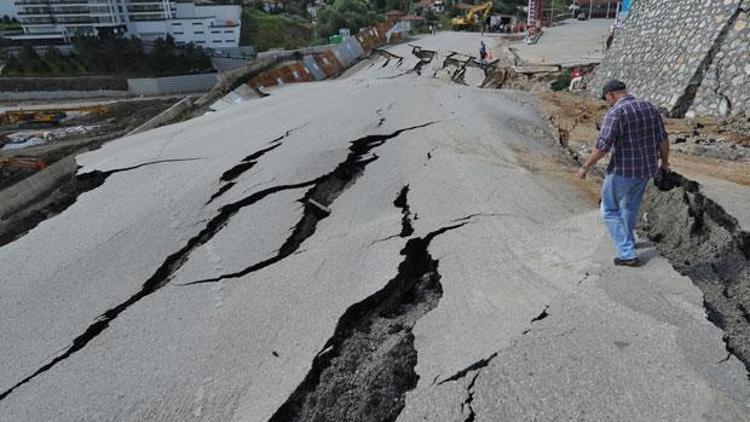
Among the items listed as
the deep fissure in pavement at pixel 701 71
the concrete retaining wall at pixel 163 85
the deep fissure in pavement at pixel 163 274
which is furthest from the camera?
the concrete retaining wall at pixel 163 85

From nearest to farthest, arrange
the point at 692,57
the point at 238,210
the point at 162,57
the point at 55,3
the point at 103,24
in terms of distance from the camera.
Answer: the point at 238,210, the point at 692,57, the point at 162,57, the point at 55,3, the point at 103,24

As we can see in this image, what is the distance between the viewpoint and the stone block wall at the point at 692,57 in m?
7.15

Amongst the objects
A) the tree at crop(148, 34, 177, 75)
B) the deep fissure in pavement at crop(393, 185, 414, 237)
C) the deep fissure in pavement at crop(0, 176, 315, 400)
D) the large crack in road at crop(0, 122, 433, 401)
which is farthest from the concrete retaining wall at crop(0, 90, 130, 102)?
the deep fissure in pavement at crop(393, 185, 414, 237)

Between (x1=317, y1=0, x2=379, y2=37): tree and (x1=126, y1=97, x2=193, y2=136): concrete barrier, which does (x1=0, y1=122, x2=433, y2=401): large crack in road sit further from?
(x1=317, y1=0, x2=379, y2=37): tree

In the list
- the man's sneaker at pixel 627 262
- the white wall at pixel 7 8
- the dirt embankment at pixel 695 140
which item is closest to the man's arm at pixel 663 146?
the man's sneaker at pixel 627 262

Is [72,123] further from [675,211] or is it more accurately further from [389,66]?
[675,211]

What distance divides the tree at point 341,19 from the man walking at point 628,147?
126 ft

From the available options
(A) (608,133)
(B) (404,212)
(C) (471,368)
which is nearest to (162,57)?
(B) (404,212)

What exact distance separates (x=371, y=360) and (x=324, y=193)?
8.86ft

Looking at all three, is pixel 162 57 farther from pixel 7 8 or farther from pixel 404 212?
pixel 404 212

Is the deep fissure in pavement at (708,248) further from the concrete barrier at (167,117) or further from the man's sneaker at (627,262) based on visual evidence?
the concrete barrier at (167,117)

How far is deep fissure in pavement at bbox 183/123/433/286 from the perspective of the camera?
152 inches

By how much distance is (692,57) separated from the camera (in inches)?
306

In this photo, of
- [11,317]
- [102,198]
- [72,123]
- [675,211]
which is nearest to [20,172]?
[102,198]
